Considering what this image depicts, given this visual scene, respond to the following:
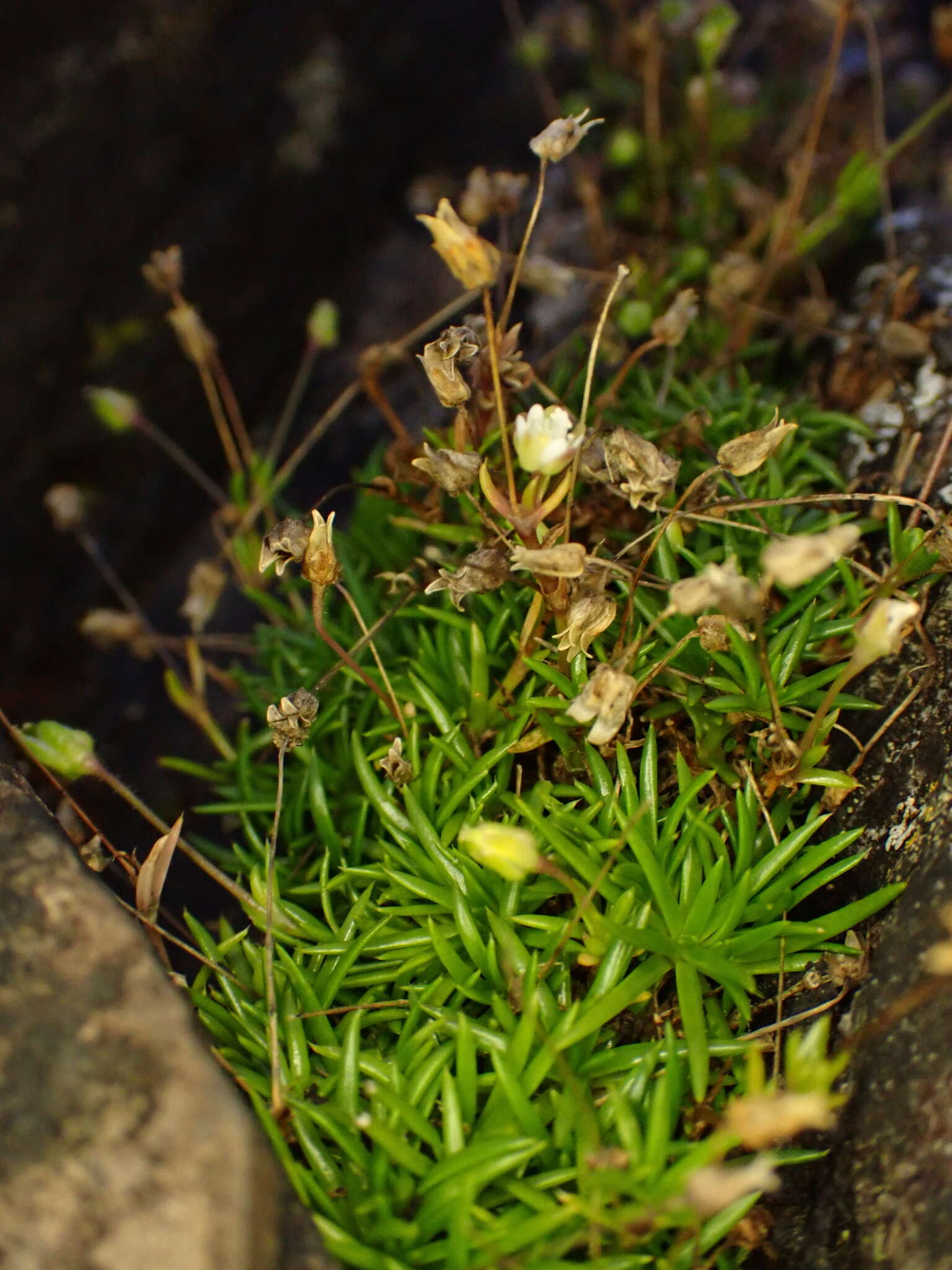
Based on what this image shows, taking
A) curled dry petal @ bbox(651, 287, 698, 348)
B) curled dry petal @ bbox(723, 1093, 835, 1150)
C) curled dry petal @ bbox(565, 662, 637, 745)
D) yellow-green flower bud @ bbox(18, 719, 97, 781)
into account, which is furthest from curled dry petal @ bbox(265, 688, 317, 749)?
curled dry petal @ bbox(651, 287, 698, 348)

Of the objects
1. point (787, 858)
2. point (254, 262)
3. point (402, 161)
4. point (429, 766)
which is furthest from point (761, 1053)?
point (402, 161)

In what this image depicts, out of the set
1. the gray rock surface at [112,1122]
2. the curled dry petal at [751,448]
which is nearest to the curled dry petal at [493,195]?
the curled dry petal at [751,448]

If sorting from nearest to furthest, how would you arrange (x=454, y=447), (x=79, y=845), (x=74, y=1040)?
(x=74, y=1040), (x=79, y=845), (x=454, y=447)

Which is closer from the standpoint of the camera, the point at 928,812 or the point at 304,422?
the point at 928,812

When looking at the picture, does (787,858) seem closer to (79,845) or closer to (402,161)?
(79,845)

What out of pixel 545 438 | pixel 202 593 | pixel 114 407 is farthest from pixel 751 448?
pixel 114 407

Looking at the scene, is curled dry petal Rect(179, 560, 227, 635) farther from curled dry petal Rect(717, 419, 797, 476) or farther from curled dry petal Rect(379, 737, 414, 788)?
curled dry petal Rect(717, 419, 797, 476)

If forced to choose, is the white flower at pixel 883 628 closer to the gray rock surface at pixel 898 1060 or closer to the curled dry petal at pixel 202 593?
the gray rock surface at pixel 898 1060
